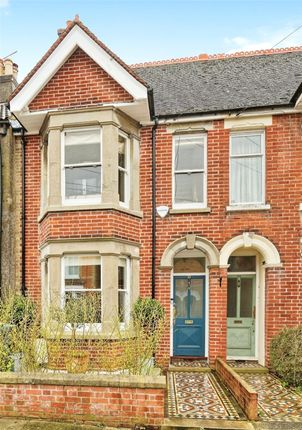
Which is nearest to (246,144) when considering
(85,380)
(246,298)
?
(246,298)

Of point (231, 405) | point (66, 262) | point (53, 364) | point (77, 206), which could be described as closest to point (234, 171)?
point (77, 206)

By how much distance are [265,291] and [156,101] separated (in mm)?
5912

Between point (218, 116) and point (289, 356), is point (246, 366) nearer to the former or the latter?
point (289, 356)

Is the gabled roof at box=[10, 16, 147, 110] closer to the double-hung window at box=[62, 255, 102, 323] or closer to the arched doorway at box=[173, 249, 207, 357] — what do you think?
the double-hung window at box=[62, 255, 102, 323]

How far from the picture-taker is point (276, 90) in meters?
10.6

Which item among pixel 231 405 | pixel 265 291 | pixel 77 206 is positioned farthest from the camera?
pixel 265 291

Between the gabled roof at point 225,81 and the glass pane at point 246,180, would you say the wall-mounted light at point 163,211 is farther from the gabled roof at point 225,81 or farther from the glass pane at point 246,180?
the gabled roof at point 225,81

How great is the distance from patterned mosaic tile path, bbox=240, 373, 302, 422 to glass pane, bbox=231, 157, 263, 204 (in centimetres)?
427

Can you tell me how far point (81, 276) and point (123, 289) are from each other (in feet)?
3.66

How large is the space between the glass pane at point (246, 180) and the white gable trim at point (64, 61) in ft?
10.1

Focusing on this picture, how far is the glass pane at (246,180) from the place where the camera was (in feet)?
33.0

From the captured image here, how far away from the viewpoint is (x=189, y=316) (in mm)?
10406

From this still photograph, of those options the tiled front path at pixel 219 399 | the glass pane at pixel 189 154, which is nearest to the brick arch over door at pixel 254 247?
the glass pane at pixel 189 154

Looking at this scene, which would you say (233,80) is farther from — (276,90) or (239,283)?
(239,283)
